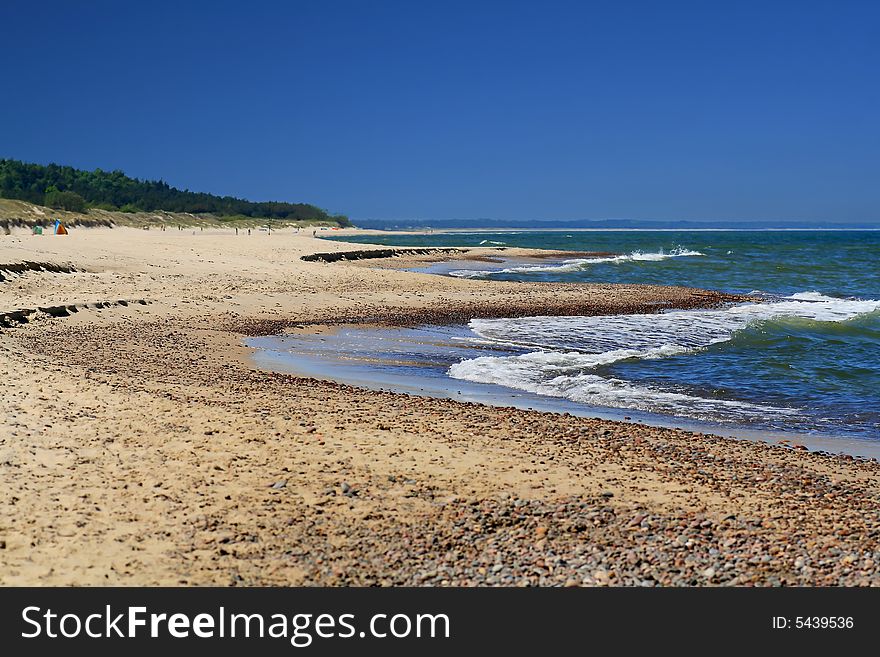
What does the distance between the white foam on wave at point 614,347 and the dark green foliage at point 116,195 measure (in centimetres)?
8356

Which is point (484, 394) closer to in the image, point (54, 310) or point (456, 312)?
point (54, 310)

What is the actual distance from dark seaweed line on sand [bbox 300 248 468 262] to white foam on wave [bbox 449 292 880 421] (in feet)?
79.7

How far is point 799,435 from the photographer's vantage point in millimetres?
10141

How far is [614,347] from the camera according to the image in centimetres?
1677

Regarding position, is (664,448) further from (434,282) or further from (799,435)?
(434,282)

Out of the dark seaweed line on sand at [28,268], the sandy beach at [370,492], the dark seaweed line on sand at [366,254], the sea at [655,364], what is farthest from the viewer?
the dark seaweed line on sand at [366,254]

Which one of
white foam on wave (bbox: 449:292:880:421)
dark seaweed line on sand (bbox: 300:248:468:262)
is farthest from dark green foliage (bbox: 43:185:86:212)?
white foam on wave (bbox: 449:292:880:421)

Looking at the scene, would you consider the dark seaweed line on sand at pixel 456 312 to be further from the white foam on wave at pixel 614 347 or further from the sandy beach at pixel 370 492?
Result: the sandy beach at pixel 370 492

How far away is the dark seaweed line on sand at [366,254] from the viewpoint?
151 ft

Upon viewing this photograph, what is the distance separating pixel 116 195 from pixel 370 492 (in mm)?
133459

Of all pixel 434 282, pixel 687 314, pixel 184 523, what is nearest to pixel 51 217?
pixel 434 282

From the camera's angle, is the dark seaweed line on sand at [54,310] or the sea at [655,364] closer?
the sea at [655,364]

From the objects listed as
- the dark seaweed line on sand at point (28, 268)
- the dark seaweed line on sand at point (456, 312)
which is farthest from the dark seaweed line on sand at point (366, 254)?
the dark seaweed line on sand at point (456, 312)

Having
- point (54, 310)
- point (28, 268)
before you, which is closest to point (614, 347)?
point (54, 310)
